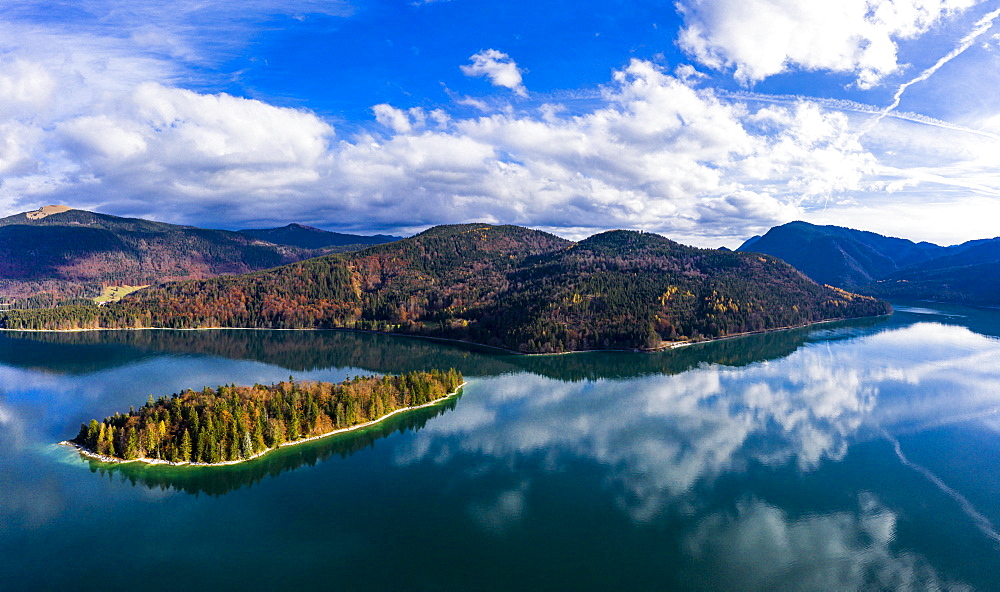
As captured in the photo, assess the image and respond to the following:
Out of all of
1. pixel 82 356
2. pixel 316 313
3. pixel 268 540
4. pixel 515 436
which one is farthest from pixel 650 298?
pixel 82 356

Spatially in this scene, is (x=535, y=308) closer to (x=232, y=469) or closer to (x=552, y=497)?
(x=552, y=497)

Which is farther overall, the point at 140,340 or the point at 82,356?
the point at 140,340

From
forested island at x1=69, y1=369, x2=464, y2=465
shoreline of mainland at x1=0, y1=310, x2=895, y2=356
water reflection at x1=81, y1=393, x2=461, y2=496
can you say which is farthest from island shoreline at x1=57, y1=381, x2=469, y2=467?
shoreline of mainland at x1=0, y1=310, x2=895, y2=356

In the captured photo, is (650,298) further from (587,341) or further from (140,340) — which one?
(140,340)

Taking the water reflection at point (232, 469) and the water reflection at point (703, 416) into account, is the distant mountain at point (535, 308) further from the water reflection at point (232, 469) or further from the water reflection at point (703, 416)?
the water reflection at point (232, 469)

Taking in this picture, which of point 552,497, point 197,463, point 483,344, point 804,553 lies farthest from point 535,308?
point 804,553

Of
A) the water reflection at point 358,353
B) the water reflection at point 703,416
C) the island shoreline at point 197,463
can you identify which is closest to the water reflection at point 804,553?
the water reflection at point 703,416
